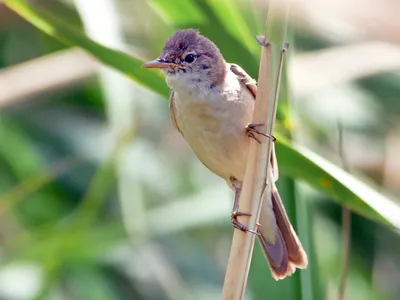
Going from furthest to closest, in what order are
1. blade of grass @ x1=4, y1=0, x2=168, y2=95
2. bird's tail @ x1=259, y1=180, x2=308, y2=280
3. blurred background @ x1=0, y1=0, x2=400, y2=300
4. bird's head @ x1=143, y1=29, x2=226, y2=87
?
1. blurred background @ x1=0, y1=0, x2=400, y2=300
2. bird's head @ x1=143, y1=29, x2=226, y2=87
3. bird's tail @ x1=259, y1=180, x2=308, y2=280
4. blade of grass @ x1=4, y1=0, x2=168, y2=95

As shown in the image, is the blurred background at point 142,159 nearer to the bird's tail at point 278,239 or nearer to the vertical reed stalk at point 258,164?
the bird's tail at point 278,239

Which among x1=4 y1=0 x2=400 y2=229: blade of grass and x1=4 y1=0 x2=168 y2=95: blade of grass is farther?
x1=4 y1=0 x2=168 y2=95: blade of grass

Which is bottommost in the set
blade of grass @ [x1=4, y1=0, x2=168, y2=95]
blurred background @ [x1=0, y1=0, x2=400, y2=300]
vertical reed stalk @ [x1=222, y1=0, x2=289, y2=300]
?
vertical reed stalk @ [x1=222, y1=0, x2=289, y2=300]

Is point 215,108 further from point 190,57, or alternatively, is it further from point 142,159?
point 142,159

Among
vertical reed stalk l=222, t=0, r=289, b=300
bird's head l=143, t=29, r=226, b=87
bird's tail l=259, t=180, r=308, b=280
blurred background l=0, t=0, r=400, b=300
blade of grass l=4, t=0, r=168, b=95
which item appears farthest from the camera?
blurred background l=0, t=0, r=400, b=300

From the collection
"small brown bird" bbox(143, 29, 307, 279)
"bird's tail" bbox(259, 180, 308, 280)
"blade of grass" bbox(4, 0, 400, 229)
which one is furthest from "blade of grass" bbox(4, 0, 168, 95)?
"bird's tail" bbox(259, 180, 308, 280)

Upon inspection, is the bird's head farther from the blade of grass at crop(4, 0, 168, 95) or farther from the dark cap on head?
the blade of grass at crop(4, 0, 168, 95)

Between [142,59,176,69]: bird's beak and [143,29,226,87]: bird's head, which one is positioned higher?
[143,29,226,87]: bird's head

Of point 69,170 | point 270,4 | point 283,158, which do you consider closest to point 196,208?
point 69,170

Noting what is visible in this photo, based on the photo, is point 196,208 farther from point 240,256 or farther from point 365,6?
point 240,256
